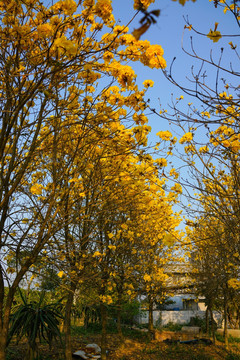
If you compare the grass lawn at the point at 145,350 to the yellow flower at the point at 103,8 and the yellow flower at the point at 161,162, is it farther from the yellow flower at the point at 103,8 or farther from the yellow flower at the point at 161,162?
the yellow flower at the point at 103,8

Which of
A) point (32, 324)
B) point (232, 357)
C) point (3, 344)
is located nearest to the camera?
point (3, 344)

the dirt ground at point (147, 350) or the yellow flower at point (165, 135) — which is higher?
the yellow flower at point (165, 135)

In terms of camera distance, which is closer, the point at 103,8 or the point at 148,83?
the point at 103,8

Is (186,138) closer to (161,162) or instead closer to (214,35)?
(161,162)

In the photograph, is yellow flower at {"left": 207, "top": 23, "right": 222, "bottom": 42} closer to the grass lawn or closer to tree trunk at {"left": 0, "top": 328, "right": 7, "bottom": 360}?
tree trunk at {"left": 0, "top": 328, "right": 7, "bottom": 360}

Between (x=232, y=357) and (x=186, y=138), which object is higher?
(x=186, y=138)

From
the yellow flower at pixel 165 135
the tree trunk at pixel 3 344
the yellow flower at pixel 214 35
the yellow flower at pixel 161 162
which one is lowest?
the tree trunk at pixel 3 344

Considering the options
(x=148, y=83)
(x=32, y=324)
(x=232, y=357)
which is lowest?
(x=232, y=357)

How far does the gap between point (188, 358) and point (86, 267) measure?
21.7 ft

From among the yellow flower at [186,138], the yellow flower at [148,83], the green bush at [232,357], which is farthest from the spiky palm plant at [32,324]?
the green bush at [232,357]

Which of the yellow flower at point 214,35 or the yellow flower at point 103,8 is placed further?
the yellow flower at point 103,8

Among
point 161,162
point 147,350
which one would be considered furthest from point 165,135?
point 147,350

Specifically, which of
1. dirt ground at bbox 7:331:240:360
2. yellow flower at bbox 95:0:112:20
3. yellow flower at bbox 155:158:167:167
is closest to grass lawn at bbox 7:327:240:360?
dirt ground at bbox 7:331:240:360

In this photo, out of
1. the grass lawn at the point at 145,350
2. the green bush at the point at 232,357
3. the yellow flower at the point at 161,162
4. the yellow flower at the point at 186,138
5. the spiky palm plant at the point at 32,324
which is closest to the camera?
the yellow flower at the point at 161,162
